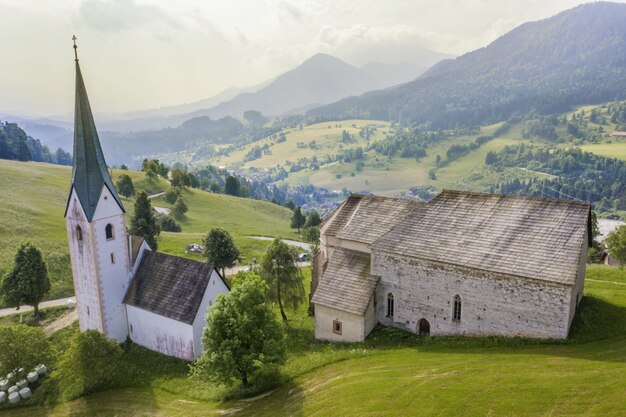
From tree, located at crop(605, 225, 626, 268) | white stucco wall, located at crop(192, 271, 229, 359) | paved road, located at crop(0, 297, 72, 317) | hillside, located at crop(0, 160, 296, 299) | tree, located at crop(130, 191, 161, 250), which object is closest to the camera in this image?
white stucco wall, located at crop(192, 271, 229, 359)

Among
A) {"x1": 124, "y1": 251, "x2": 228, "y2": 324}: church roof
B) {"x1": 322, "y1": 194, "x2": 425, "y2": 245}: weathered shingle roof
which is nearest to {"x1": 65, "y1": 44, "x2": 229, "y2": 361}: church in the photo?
{"x1": 124, "y1": 251, "x2": 228, "y2": 324}: church roof

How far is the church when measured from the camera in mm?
40188

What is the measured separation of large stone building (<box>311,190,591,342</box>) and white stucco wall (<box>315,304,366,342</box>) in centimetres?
9

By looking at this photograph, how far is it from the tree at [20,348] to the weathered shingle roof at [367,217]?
29059 millimetres

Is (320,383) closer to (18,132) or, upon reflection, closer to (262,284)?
(262,284)

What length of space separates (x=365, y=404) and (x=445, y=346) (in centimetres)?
1175

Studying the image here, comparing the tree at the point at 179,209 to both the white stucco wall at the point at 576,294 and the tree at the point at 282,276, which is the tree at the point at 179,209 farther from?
the white stucco wall at the point at 576,294

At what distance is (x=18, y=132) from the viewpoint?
536ft

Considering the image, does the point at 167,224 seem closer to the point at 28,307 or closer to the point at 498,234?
the point at 28,307

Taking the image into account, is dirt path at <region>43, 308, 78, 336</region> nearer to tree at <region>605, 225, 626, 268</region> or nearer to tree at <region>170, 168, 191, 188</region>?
tree at <region>605, 225, 626, 268</region>

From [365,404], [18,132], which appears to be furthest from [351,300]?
[18,132]

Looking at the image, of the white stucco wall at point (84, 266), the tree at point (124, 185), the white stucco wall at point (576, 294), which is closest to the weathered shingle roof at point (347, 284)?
the white stucco wall at point (576, 294)

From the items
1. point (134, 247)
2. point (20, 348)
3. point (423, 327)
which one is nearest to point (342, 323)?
point (423, 327)

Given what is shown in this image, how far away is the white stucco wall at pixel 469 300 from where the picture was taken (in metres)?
33.5
